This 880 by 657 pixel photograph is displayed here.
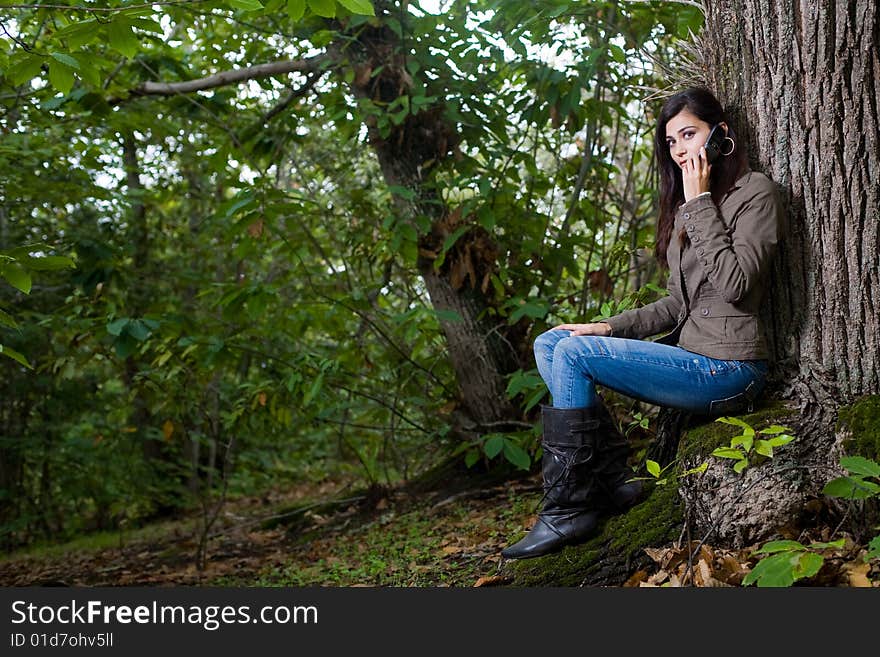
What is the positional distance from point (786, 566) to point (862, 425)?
736 millimetres

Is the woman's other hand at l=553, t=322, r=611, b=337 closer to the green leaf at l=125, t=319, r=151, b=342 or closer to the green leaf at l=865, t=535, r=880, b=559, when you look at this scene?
the green leaf at l=865, t=535, r=880, b=559

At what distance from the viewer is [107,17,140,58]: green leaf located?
3.13 metres

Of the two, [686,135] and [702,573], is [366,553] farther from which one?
[686,135]

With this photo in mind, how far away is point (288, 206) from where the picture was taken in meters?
4.77

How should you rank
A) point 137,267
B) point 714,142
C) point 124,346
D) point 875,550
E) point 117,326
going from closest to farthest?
point 875,550
point 714,142
point 117,326
point 124,346
point 137,267

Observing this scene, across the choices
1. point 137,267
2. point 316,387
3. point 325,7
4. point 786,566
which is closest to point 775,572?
point 786,566

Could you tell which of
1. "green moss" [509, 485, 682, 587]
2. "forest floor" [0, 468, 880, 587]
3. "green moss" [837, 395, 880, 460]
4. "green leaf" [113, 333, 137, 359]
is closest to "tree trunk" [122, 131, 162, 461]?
"forest floor" [0, 468, 880, 587]

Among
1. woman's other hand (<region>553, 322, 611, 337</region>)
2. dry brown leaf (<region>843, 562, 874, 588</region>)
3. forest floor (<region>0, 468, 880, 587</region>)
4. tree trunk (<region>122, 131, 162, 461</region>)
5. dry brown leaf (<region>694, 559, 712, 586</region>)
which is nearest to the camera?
dry brown leaf (<region>843, 562, 874, 588</region>)

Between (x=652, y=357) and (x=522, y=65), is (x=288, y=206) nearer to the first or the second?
(x=522, y=65)

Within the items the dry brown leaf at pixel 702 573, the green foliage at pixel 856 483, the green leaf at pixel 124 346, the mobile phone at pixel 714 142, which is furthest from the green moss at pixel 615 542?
→ the green leaf at pixel 124 346

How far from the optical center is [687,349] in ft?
10.0

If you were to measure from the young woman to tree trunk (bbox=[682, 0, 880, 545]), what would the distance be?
15 cm

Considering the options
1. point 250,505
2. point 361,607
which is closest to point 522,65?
point 361,607

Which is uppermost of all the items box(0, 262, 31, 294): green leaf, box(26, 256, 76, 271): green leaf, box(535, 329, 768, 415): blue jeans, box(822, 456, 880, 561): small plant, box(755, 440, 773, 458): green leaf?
box(26, 256, 76, 271): green leaf
